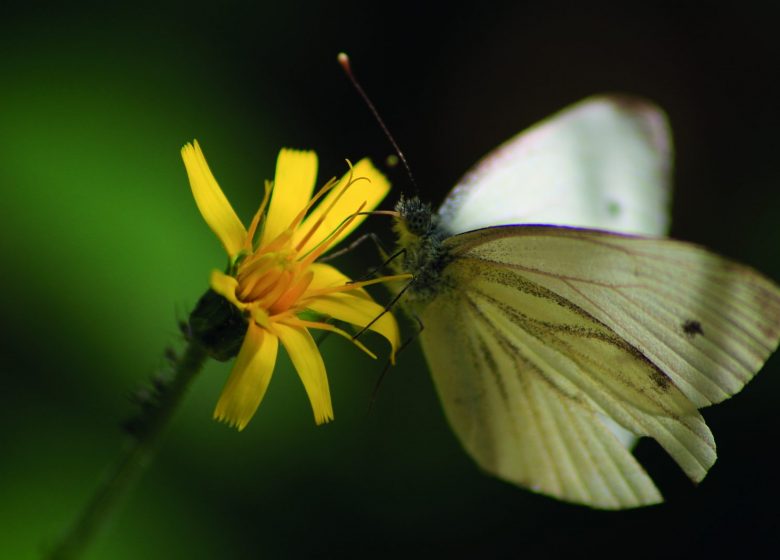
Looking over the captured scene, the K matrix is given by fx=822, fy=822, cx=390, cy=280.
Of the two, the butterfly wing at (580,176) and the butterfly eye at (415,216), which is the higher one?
the butterfly eye at (415,216)

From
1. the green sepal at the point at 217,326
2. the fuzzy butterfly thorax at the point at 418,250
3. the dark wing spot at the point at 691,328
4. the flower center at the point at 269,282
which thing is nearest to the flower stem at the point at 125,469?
the green sepal at the point at 217,326

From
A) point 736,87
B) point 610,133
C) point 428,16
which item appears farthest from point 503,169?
point 736,87

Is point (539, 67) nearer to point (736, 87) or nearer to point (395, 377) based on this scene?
point (736, 87)

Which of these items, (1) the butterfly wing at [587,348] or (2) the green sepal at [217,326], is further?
(1) the butterfly wing at [587,348]

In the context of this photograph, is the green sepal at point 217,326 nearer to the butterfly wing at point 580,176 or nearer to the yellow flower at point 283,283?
the yellow flower at point 283,283

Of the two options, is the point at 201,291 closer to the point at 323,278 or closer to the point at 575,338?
the point at 323,278

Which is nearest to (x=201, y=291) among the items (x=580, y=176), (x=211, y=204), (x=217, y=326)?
(x=211, y=204)
